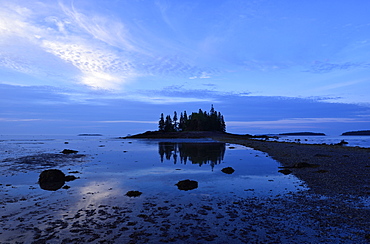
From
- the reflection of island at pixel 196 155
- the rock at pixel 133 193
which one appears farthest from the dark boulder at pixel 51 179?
the reflection of island at pixel 196 155

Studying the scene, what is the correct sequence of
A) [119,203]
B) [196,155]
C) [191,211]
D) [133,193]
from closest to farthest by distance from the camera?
[191,211] → [119,203] → [133,193] → [196,155]

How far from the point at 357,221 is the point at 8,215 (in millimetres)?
15183

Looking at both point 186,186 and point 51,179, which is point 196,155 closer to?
point 186,186

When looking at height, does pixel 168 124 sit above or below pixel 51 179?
above

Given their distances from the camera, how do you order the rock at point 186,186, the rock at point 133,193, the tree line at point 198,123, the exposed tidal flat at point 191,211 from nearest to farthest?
1. the exposed tidal flat at point 191,211
2. the rock at point 133,193
3. the rock at point 186,186
4. the tree line at point 198,123

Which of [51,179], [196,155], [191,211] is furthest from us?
[196,155]

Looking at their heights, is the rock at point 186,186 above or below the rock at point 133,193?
above

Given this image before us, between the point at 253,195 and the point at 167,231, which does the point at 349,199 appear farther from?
the point at 167,231

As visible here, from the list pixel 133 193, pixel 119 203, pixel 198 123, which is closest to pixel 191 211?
pixel 119 203

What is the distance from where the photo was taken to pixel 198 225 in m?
9.89

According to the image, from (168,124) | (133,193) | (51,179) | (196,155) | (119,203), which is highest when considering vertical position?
(168,124)

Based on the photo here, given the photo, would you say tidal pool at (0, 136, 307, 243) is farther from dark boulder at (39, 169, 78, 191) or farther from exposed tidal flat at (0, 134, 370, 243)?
dark boulder at (39, 169, 78, 191)

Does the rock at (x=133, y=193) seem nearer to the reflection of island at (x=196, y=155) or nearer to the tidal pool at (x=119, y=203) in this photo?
the tidal pool at (x=119, y=203)

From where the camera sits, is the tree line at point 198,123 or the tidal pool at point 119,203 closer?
the tidal pool at point 119,203
